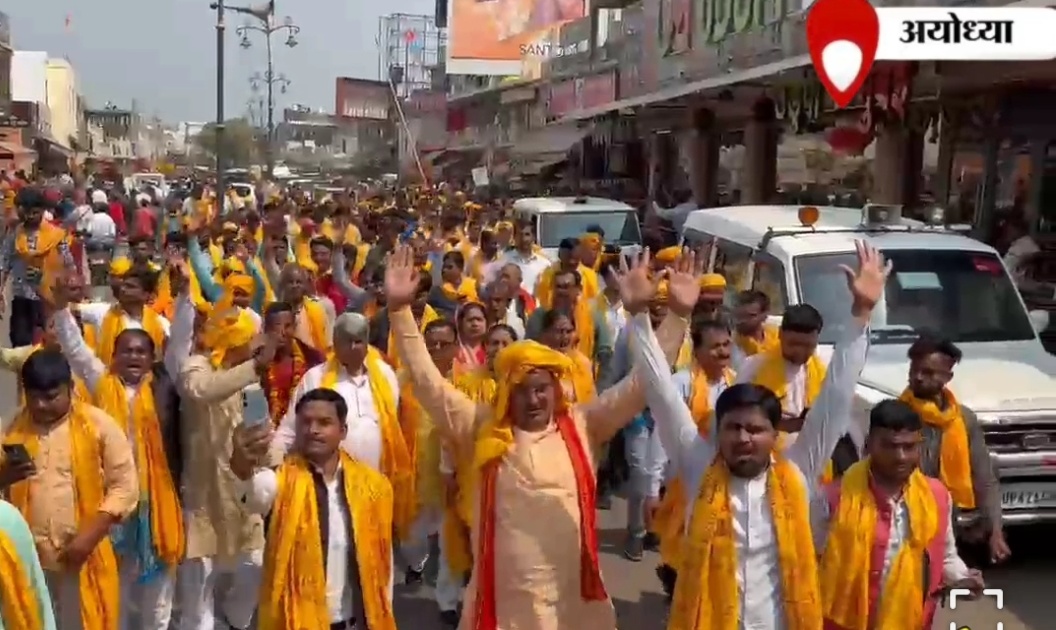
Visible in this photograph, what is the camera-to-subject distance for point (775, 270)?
26.2 feet

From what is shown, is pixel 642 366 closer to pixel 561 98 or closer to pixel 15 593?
pixel 15 593

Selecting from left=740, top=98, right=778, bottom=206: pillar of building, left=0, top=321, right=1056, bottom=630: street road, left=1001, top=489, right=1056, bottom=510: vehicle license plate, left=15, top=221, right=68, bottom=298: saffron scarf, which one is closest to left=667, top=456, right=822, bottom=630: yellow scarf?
left=0, top=321, right=1056, bottom=630: street road

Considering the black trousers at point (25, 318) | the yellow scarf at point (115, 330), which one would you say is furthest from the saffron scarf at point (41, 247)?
the yellow scarf at point (115, 330)

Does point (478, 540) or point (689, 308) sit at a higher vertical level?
point (689, 308)

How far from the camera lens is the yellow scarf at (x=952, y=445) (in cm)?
520

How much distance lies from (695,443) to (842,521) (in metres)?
0.51

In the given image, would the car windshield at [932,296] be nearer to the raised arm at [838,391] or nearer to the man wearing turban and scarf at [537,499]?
the raised arm at [838,391]

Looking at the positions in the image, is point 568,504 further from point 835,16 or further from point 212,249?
point 835,16

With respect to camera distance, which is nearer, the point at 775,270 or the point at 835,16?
the point at 775,270

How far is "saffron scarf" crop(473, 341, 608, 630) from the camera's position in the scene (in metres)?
4.01

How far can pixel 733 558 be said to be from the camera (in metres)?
3.68

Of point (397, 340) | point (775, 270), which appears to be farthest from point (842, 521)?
point (775, 270)

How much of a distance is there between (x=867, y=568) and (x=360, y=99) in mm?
84856

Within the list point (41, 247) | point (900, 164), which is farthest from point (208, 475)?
point (900, 164)
